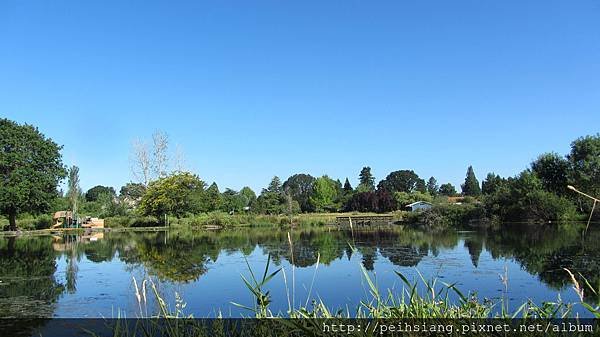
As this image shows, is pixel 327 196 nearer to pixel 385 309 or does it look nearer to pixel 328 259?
pixel 328 259

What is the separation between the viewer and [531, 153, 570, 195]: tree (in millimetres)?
45325

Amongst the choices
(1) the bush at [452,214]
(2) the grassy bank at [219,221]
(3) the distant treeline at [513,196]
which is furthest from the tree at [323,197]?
(1) the bush at [452,214]

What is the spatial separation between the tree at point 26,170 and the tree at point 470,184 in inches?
3263

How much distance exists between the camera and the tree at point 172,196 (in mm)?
42312

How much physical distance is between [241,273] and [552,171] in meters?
45.7

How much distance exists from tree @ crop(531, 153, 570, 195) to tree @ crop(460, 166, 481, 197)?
52723 mm

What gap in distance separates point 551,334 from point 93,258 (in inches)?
772

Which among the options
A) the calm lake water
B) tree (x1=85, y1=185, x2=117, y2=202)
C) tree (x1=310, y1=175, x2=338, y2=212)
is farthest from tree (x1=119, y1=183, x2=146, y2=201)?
tree (x1=85, y1=185, x2=117, y2=202)

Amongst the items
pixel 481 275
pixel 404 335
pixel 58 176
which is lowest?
pixel 481 275

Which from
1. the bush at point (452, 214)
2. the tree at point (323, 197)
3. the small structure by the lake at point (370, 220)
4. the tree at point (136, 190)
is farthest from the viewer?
the tree at point (323, 197)

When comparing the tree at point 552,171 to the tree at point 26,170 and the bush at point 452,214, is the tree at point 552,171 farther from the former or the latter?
the tree at point 26,170

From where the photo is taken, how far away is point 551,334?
2441 mm

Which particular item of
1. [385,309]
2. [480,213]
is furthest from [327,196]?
[385,309]

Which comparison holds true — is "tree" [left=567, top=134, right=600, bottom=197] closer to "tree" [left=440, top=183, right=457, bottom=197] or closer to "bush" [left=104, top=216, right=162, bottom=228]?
"bush" [left=104, top=216, right=162, bottom=228]
